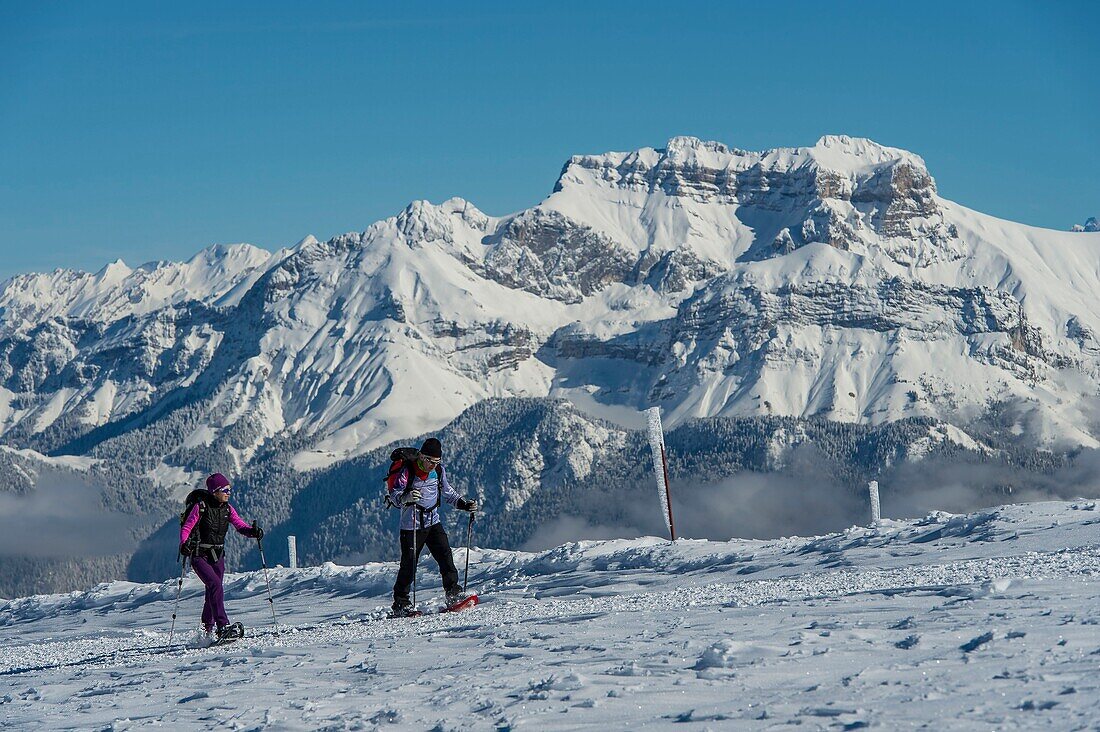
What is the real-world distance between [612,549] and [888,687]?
1742 cm

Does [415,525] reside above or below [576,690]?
above

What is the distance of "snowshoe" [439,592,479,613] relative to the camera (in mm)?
20156

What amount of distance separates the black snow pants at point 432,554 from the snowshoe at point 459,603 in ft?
0.36

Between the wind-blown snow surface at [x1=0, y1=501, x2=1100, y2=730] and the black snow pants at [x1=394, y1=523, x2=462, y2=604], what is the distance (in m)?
0.71

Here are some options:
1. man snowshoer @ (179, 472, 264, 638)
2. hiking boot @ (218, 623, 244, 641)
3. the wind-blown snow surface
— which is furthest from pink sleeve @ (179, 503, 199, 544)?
the wind-blown snow surface

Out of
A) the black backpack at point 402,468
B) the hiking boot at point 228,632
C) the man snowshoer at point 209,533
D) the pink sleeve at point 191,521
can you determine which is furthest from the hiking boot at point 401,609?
the pink sleeve at point 191,521

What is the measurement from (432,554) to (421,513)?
0.62 m

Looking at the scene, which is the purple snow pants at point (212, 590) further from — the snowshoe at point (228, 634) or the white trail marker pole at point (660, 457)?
the white trail marker pole at point (660, 457)

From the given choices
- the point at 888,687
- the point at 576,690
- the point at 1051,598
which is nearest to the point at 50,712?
the point at 576,690

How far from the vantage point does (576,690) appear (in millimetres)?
11805

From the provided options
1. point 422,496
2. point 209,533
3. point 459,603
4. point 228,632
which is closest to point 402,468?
point 422,496

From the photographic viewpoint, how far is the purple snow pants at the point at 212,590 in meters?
18.8

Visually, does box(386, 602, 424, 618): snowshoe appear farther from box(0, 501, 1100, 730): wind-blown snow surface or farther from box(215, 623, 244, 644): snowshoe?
box(215, 623, 244, 644): snowshoe

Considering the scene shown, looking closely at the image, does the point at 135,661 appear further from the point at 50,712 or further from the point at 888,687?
the point at 888,687
